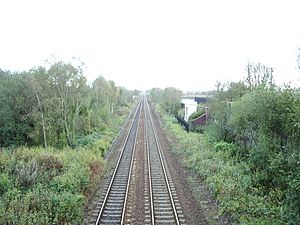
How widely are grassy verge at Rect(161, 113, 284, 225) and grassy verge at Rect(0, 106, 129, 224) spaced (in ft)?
20.7

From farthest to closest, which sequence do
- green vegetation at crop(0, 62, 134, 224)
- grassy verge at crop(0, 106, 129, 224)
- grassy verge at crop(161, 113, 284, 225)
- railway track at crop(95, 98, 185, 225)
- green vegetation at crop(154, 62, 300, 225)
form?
railway track at crop(95, 98, 185, 225) < green vegetation at crop(0, 62, 134, 224) < grassy verge at crop(161, 113, 284, 225) < grassy verge at crop(0, 106, 129, 224) < green vegetation at crop(154, 62, 300, 225)

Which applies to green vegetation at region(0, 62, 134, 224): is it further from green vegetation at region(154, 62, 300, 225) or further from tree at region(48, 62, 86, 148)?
green vegetation at region(154, 62, 300, 225)

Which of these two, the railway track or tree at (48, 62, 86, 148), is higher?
tree at (48, 62, 86, 148)

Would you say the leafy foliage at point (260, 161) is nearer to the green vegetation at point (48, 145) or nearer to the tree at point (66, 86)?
the green vegetation at point (48, 145)

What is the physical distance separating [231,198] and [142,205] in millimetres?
4072

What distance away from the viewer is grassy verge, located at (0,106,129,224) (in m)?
12.8

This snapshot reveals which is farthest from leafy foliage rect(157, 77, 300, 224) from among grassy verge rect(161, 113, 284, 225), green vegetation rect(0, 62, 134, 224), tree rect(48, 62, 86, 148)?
tree rect(48, 62, 86, 148)

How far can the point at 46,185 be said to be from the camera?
1584 centimetres

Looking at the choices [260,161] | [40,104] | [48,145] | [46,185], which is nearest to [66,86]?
[40,104]

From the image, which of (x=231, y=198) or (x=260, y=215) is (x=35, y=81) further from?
(x=260, y=215)

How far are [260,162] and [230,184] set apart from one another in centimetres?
201

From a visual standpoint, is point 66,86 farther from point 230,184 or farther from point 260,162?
point 260,162

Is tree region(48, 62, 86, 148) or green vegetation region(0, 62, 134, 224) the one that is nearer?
green vegetation region(0, 62, 134, 224)

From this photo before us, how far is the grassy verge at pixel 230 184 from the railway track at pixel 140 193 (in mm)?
2024
